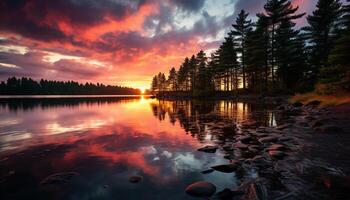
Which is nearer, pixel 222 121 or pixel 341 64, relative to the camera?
pixel 222 121

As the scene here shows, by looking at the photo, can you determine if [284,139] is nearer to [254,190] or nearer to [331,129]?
[331,129]

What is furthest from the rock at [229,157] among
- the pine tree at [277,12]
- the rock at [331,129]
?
the pine tree at [277,12]

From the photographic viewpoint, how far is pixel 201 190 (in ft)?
15.0

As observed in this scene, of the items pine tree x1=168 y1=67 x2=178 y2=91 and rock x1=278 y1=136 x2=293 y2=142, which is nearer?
rock x1=278 y1=136 x2=293 y2=142

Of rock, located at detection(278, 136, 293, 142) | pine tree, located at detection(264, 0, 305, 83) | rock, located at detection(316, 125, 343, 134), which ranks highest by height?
pine tree, located at detection(264, 0, 305, 83)

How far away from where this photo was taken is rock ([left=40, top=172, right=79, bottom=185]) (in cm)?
541

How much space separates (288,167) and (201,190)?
9.86ft

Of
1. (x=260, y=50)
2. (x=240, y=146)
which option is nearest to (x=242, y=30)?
(x=260, y=50)


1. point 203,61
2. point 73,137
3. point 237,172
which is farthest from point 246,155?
point 203,61

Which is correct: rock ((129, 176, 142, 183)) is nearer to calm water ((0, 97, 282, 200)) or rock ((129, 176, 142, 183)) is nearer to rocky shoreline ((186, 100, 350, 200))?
calm water ((0, 97, 282, 200))

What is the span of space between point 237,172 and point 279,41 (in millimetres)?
38351

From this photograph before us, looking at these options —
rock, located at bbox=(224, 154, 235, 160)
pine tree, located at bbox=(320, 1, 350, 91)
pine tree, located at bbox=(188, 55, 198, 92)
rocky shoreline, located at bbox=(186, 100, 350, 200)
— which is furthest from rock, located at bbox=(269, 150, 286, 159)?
pine tree, located at bbox=(188, 55, 198, 92)

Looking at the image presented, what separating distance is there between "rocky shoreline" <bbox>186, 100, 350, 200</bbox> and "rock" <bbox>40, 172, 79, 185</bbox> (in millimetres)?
3781

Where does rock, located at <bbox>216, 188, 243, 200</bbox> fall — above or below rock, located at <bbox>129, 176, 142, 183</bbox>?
above
